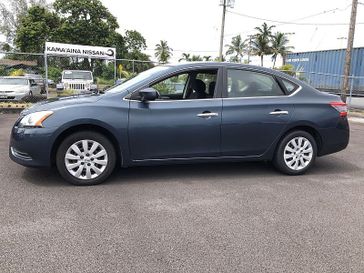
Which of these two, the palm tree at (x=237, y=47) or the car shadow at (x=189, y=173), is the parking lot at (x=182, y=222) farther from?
the palm tree at (x=237, y=47)

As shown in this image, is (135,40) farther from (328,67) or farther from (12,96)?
(12,96)

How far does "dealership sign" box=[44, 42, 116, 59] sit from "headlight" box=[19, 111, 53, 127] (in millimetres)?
11599

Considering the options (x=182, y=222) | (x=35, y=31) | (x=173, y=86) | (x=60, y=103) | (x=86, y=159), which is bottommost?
(x=182, y=222)

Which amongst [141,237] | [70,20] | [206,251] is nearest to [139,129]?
[141,237]

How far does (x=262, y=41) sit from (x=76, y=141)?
53803 millimetres

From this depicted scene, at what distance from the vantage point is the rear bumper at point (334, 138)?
220 inches

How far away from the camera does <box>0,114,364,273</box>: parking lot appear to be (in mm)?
3002

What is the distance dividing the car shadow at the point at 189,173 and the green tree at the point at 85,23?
42.4 m

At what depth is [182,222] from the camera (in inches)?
147

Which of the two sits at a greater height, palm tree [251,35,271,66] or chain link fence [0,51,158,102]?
palm tree [251,35,271,66]

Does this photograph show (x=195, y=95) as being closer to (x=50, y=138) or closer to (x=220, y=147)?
(x=220, y=147)

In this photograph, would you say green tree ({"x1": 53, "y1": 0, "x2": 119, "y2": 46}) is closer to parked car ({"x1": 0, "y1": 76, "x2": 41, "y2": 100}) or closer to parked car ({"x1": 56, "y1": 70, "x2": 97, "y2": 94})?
parked car ({"x1": 56, "y1": 70, "x2": 97, "y2": 94})

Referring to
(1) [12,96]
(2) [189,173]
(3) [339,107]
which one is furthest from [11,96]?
(3) [339,107]

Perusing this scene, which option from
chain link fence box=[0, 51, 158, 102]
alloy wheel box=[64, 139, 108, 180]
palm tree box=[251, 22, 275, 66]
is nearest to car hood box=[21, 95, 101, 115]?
alloy wheel box=[64, 139, 108, 180]
